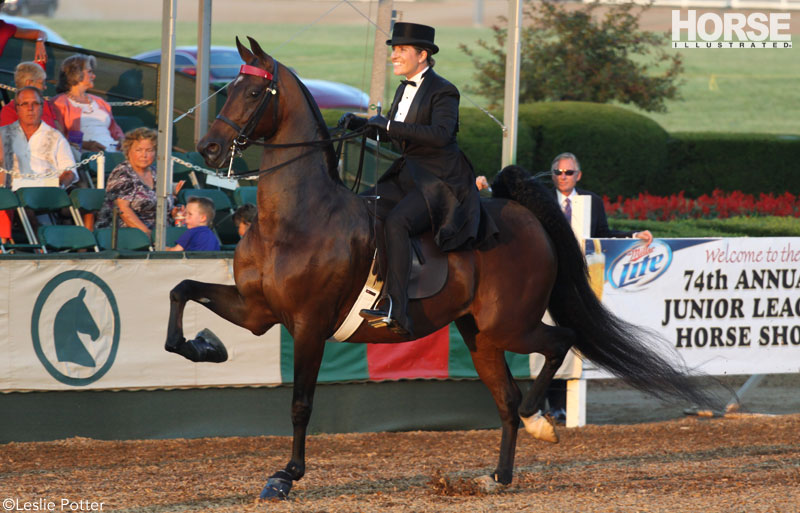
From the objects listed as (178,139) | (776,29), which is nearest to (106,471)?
(178,139)

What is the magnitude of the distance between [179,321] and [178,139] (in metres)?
8.50

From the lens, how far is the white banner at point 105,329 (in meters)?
7.89

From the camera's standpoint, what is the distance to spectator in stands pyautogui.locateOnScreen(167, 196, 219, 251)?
9047mm

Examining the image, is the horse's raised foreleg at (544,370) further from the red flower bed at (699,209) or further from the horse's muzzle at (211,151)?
the red flower bed at (699,209)

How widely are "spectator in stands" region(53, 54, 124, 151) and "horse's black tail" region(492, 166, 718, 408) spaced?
5.68 meters

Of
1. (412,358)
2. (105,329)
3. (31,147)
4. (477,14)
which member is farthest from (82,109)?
(477,14)

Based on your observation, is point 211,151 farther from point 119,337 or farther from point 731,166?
point 731,166

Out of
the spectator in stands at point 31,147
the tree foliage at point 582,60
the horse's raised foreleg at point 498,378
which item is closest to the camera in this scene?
the horse's raised foreleg at point 498,378

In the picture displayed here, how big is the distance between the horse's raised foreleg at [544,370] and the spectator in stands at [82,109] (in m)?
6.38

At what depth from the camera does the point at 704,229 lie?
14.4 m

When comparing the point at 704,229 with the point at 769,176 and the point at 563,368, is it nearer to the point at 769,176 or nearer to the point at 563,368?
the point at 563,368

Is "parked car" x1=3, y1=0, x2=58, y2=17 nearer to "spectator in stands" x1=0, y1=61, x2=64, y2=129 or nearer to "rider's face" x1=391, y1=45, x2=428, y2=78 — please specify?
"spectator in stands" x1=0, y1=61, x2=64, y2=129

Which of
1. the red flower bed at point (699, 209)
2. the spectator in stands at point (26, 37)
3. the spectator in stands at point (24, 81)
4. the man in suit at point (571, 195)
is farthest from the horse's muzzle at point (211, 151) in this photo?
the red flower bed at point (699, 209)

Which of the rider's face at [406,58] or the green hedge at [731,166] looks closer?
the rider's face at [406,58]
